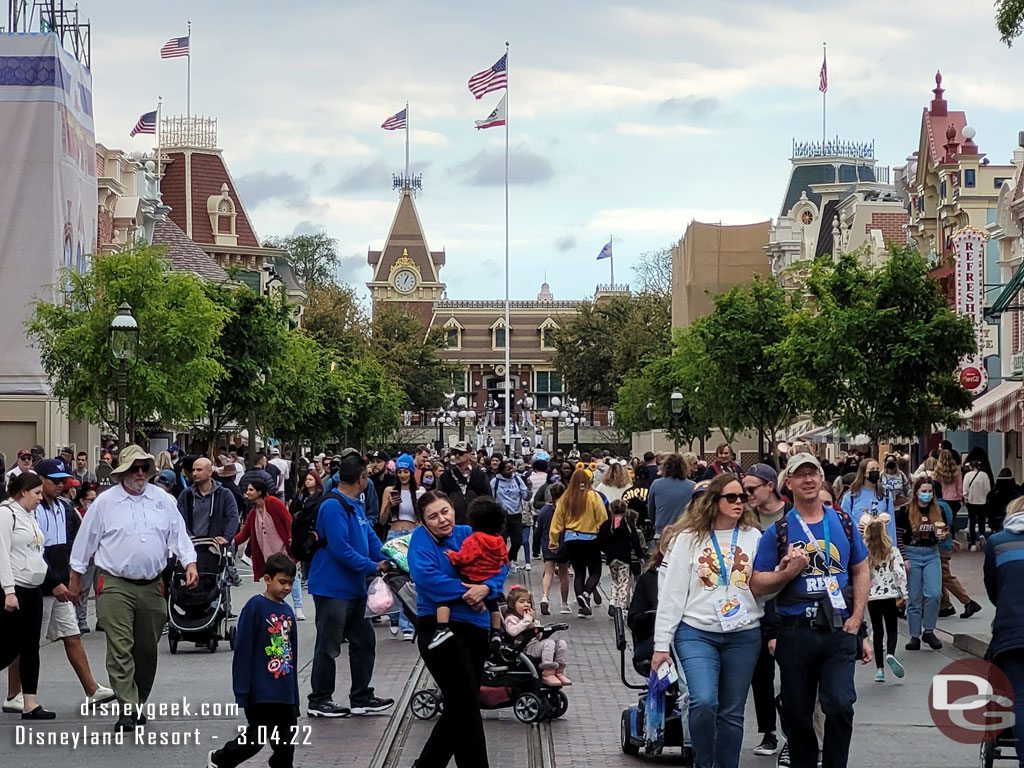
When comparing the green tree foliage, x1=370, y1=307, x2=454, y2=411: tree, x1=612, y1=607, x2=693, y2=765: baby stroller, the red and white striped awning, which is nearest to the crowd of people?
x1=612, y1=607, x2=693, y2=765: baby stroller

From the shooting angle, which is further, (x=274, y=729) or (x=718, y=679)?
(x=274, y=729)

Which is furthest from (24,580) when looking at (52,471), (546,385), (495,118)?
(546,385)

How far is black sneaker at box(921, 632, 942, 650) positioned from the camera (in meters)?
15.7

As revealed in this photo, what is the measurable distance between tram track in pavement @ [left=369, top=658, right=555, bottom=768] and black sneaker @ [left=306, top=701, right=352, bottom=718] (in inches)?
13.5

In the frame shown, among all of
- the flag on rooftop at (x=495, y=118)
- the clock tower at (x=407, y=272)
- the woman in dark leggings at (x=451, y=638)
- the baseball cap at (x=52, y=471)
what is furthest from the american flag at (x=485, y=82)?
the clock tower at (x=407, y=272)

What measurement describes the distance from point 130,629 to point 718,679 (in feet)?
13.7

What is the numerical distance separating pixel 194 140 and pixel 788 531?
2971 inches

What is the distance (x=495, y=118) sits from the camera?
6266cm

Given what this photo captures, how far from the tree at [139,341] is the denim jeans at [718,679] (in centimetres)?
2888

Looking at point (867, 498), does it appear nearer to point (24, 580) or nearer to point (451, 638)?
point (451, 638)

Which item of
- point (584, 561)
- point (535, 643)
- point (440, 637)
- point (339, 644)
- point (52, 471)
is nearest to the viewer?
point (440, 637)

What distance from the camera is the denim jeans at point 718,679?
26.6ft

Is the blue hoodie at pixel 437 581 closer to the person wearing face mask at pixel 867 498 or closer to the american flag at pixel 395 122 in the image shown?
the person wearing face mask at pixel 867 498

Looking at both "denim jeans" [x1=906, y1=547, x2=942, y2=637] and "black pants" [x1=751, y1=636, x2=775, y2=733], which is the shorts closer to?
"black pants" [x1=751, y1=636, x2=775, y2=733]
